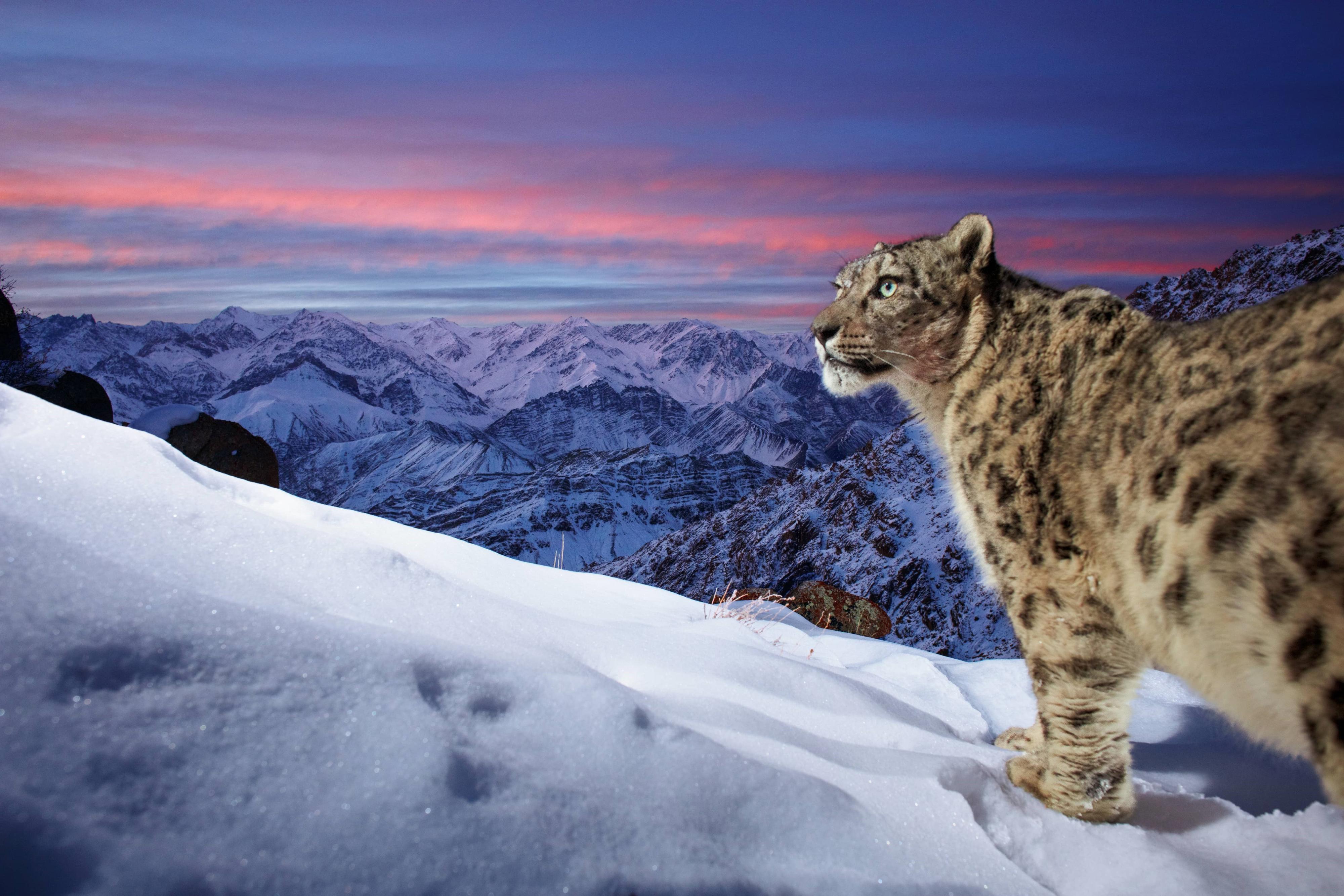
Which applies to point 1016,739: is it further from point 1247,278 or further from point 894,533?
point 1247,278

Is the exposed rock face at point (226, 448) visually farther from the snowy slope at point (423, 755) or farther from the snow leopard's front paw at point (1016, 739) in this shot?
the snow leopard's front paw at point (1016, 739)

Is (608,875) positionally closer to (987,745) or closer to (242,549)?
(242,549)

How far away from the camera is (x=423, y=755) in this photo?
244 cm

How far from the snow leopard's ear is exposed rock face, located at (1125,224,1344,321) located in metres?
75.1

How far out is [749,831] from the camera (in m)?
2.73

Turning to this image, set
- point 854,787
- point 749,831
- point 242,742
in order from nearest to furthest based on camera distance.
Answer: point 242,742 → point 749,831 → point 854,787

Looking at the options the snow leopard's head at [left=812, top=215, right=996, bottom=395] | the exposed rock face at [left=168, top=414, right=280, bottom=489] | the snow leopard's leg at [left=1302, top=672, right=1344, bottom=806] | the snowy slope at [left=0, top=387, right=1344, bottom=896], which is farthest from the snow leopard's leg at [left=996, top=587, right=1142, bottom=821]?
the exposed rock face at [left=168, top=414, right=280, bottom=489]

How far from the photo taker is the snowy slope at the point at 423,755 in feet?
6.59

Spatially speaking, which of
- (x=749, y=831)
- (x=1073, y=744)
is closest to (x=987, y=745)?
(x=1073, y=744)

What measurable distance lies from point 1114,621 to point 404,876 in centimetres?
335

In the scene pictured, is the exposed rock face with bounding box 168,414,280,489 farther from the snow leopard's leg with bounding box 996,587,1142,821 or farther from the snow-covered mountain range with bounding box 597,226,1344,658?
the snow leopard's leg with bounding box 996,587,1142,821

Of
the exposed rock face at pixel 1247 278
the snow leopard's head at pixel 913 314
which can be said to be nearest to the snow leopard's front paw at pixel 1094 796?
the snow leopard's head at pixel 913 314

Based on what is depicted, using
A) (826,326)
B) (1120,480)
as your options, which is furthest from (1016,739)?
(826,326)

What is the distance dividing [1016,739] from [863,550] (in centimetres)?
10103
